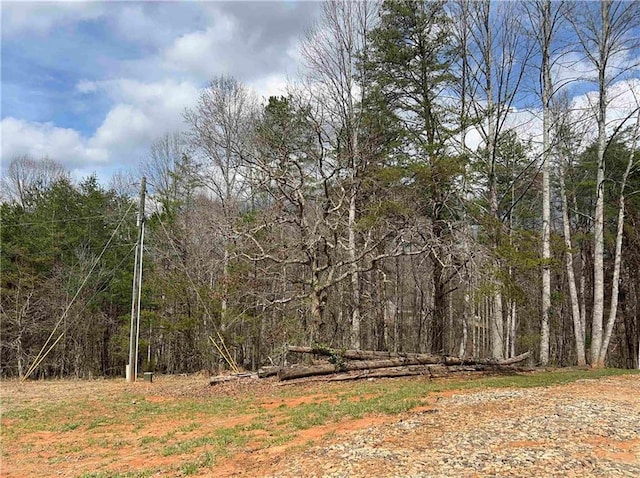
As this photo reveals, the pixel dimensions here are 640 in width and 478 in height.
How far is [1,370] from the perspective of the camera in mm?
21156

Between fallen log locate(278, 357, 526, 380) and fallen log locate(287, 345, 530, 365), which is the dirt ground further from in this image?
fallen log locate(287, 345, 530, 365)

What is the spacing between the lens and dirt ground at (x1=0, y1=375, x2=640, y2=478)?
178 inches

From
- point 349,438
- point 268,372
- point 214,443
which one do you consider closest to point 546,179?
point 268,372

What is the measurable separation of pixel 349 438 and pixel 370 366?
5921 millimetres

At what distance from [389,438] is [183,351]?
790 inches

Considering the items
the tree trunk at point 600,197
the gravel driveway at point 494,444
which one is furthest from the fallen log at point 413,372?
the gravel driveway at point 494,444

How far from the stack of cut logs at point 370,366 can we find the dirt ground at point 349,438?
1.41 meters

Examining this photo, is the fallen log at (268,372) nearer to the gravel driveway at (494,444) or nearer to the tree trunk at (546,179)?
the gravel driveway at (494,444)

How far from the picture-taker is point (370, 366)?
11414 millimetres

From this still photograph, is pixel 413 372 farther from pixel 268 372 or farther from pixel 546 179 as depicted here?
pixel 546 179

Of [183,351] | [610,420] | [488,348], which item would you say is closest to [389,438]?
[610,420]

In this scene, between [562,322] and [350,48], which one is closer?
[350,48]

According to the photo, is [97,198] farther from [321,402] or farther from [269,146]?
[321,402]

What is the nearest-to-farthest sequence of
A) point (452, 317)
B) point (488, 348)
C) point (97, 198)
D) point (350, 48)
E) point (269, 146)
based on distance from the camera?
point (269, 146)
point (350, 48)
point (97, 198)
point (452, 317)
point (488, 348)
